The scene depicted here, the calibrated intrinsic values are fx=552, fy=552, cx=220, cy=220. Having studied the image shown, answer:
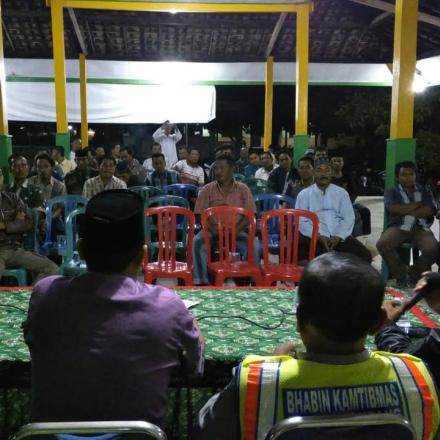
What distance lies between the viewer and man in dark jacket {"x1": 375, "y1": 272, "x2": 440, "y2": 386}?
172cm

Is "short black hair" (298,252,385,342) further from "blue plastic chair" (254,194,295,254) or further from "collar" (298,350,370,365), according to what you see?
A: "blue plastic chair" (254,194,295,254)

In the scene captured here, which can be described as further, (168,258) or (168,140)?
(168,140)

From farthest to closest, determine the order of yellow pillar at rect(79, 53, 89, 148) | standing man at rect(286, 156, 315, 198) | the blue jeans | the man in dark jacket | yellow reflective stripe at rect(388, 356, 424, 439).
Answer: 1. yellow pillar at rect(79, 53, 89, 148)
2. standing man at rect(286, 156, 315, 198)
3. the blue jeans
4. the man in dark jacket
5. yellow reflective stripe at rect(388, 356, 424, 439)

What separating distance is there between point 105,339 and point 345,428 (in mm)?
695

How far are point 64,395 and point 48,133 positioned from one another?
1573 centimetres

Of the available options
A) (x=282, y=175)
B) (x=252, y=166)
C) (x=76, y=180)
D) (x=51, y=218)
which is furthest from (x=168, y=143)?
(x=51, y=218)

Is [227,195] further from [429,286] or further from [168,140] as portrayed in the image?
[168,140]

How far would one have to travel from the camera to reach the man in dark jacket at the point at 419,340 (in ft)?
5.66

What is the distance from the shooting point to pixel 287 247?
16.3ft

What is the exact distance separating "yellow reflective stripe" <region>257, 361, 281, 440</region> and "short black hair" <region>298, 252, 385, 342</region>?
0.19 meters

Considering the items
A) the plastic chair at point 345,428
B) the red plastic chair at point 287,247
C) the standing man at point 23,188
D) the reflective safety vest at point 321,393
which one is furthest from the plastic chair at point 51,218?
the plastic chair at point 345,428

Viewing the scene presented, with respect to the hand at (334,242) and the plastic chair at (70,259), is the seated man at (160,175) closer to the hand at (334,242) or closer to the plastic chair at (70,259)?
the plastic chair at (70,259)

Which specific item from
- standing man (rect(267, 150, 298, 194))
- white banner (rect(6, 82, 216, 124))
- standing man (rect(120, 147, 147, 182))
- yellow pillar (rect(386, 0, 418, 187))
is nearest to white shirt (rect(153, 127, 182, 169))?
white banner (rect(6, 82, 216, 124))

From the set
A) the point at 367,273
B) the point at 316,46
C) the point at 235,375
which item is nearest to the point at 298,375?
the point at 235,375
